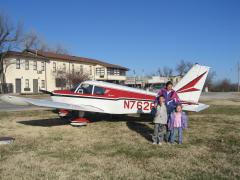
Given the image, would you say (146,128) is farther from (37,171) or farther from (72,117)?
(37,171)

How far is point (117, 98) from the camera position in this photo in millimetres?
12094

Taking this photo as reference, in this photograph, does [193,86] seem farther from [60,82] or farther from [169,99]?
[60,82]

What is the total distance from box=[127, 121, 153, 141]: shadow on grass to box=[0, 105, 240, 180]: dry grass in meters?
0.03

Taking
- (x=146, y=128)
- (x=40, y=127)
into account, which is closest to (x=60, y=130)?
(x=40, y=127)

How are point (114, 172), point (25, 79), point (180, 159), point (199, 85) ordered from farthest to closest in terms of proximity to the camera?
point (25, 79) → point (199, 85) → point (180, 159) → point (114, 172)

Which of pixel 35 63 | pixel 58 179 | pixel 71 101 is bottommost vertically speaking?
pixel 58 179

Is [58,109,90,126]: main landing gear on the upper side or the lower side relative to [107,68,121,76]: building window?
lower

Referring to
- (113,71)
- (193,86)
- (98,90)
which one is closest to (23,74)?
(113,71)

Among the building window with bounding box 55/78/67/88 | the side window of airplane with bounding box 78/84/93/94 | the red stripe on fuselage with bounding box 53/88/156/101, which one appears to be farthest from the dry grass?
the building window with bounding box 55/78/67/88

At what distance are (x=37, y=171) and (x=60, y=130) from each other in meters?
4.67

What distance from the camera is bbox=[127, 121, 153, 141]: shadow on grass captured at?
953 centimetres

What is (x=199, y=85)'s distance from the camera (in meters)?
11.6

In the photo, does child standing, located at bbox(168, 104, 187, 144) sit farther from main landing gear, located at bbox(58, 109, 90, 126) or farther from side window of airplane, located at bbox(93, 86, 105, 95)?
side window of airplane, located at bbox(93, 86, 105, 95)

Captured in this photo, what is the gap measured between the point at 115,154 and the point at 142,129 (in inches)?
146
